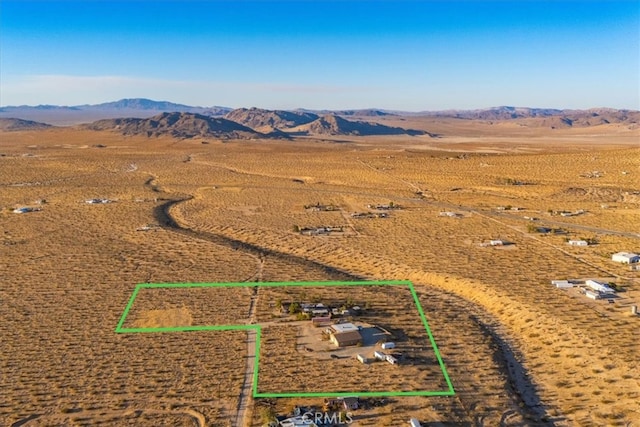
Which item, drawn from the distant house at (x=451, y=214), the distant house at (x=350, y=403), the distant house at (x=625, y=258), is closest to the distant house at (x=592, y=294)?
the distant house at (x=625, y=258)

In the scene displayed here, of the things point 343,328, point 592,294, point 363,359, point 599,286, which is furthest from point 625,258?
point 363,359

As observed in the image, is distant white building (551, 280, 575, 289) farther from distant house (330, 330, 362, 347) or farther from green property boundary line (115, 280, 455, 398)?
distant house (330, 330, 362, 347)

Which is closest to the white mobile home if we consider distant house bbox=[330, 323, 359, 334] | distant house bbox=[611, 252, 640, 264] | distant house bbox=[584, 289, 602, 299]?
distant house bbox=[330, 323, 359, 334]

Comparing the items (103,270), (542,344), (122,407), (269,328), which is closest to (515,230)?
(542,344)

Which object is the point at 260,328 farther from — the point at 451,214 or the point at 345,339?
the point at 451,214

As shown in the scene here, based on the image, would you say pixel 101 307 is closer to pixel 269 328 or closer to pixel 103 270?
pixel 103 270

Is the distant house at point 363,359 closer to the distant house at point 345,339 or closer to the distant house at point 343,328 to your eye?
the distant house at point 345,339

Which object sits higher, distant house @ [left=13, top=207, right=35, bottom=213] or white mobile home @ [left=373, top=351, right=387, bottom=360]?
white mobile home @ [left=373, top=351, right=387, bottom=360]

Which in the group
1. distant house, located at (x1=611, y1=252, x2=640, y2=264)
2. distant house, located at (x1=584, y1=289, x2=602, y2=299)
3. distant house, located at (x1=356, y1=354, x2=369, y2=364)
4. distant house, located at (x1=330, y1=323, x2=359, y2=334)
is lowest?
distant house, located at (x1=356, y1=354, x2=369, y2=364)
